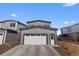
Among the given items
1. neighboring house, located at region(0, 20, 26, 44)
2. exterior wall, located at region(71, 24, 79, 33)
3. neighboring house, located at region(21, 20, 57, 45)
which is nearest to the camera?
neighboring house, located at region(21, 20, 57, 45)

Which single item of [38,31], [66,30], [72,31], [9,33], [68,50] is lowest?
[68,50]

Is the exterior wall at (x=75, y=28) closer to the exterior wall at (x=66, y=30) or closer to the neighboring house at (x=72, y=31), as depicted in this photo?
the neighboring house at (x=72, y=31)

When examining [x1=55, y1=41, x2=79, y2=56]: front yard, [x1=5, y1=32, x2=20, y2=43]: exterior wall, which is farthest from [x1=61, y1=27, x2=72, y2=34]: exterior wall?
[x1=55, y1=41, x2=79, y2=56]: front yard

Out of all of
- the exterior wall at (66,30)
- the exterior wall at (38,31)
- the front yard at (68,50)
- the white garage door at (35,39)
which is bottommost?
the front yard at (68,50)

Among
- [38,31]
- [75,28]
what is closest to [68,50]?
[38,31]

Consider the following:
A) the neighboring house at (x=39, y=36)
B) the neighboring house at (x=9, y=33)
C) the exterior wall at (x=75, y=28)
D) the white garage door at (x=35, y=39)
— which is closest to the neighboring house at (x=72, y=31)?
the exterior wall at (x=75, y=28)

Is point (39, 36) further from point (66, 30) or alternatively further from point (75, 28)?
point (66, 30)

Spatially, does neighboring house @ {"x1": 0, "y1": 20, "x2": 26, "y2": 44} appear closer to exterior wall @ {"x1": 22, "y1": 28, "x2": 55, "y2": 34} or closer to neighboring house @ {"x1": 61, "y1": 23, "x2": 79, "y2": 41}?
exterior wall @ {"x1": 22, "y1": 28, "x2": 55, "y2": 34}

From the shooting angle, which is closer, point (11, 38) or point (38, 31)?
point (38, 31)

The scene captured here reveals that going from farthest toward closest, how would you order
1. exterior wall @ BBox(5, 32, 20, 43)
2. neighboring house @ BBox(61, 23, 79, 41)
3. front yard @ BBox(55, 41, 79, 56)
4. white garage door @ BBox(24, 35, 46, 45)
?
1. neighboring house @ BBox(61, 23, 79, 41)
2. exterior wall @ BBox(5, 32, 20, 43)
3. white garage door @ BBox(24, 35, 46, 45)
4. front yard @ BBox(55, 41, 79, 56)

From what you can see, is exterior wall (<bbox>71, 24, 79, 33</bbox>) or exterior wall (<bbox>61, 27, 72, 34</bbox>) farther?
exterior wall (<bbox>61, 27, 72, 34</bbox>)

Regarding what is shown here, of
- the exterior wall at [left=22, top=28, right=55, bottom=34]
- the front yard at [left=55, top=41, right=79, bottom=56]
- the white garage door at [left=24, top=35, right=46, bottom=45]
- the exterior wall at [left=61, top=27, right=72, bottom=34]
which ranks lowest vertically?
the front yard at [left=55, top=41, right=79, bottom=56]

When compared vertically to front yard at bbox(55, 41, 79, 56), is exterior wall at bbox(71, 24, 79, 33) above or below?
above

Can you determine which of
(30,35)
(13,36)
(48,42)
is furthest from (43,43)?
(13,36)
